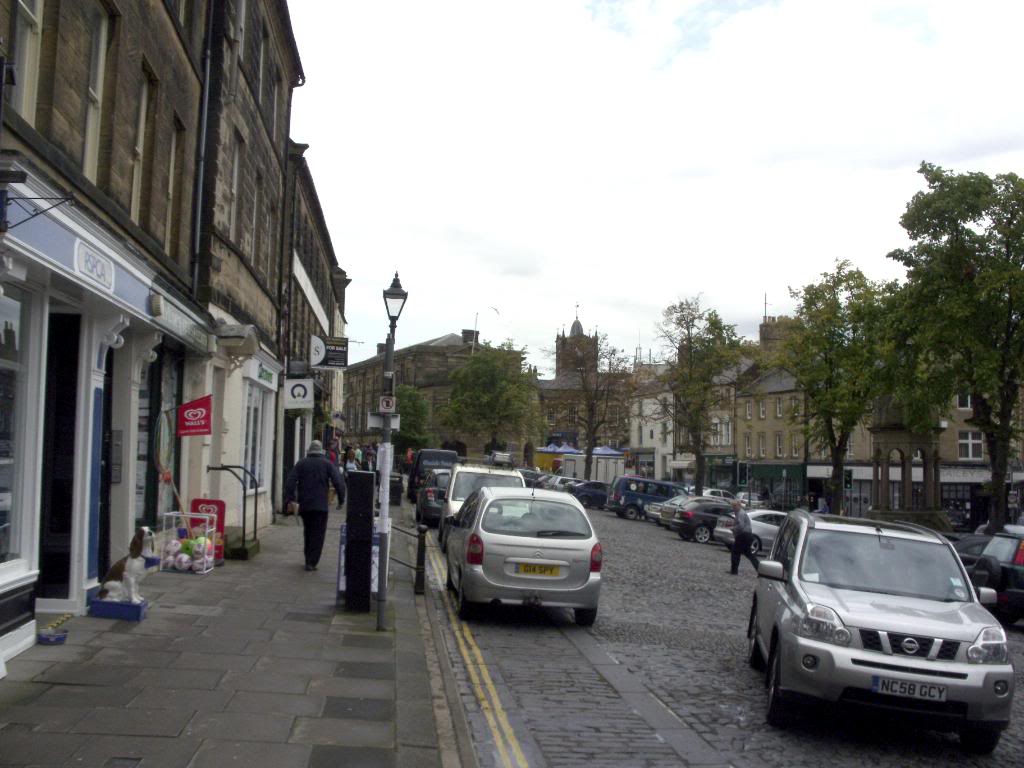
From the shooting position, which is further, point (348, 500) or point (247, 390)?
point (247, 390)

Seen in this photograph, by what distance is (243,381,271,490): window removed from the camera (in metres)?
20.2

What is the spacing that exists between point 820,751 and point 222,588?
7.75 meters

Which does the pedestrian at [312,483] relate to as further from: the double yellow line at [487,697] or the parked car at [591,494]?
the parked car at [591,494]

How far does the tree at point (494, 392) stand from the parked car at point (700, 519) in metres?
42.1

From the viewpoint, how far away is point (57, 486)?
31.6ft

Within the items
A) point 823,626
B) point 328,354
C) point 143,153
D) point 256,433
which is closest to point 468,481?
point 256,433

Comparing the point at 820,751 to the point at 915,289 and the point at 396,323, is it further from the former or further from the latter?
the point at 915,289

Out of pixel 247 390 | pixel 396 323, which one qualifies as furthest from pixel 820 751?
pixel 247 390

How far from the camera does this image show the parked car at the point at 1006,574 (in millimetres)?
15648

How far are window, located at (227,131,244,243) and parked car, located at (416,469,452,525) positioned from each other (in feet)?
31.2

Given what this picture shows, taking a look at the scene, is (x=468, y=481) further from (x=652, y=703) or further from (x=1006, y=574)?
(x=652, y=703)

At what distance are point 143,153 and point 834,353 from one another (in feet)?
112

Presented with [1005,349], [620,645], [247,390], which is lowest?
[620,645]

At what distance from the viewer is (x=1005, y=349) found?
2795cm
